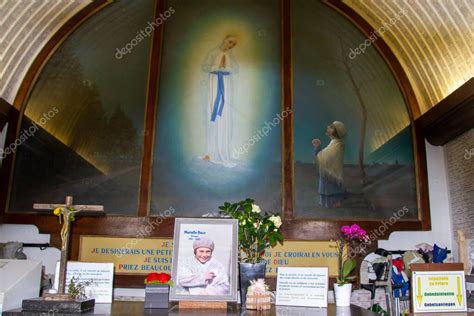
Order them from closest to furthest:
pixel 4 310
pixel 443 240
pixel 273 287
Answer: pixel 4 310, pixel 273 287, pixel 443 240

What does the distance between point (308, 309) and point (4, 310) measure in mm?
1858

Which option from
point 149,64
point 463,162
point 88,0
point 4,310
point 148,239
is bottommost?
point 4,310

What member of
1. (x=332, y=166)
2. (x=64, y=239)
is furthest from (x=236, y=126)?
(x=64, y=239)

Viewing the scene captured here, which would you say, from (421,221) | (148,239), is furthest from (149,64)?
(421,221)

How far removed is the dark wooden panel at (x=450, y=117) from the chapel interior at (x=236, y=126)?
25 millimetres

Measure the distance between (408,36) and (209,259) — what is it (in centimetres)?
418

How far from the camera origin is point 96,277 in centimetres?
329

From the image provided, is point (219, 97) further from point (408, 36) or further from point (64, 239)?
point (64, 239)

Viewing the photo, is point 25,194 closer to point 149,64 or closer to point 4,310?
point 149,64

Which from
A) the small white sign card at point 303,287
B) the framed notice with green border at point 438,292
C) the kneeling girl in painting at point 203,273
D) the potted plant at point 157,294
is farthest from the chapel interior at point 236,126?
the potted plant at point 157,294

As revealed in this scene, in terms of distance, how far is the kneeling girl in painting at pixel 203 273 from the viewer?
3.03 m

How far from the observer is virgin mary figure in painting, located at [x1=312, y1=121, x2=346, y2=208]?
5.44 meters

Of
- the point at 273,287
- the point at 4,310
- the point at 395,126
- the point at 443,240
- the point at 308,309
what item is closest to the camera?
the point at 4,310

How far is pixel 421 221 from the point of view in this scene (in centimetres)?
539
